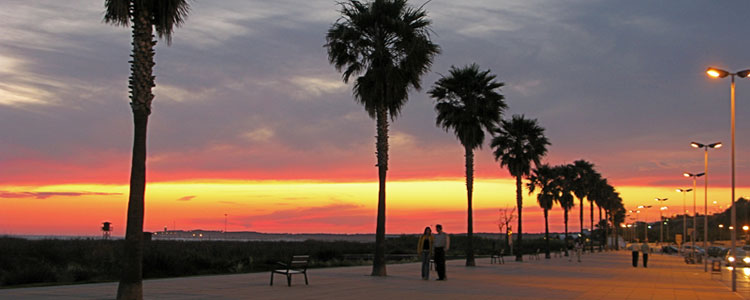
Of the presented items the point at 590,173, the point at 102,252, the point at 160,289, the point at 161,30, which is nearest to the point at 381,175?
the point at 160,289

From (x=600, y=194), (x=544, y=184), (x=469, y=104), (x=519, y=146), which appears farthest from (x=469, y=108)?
(x=600, y=194)

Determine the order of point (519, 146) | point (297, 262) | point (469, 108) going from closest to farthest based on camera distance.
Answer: point (297, 262)
point (469, 108)
point (519, 146)

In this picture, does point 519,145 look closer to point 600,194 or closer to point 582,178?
point 582,178

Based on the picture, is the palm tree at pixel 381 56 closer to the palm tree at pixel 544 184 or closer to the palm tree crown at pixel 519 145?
the palm tree crown at pixel 519 145

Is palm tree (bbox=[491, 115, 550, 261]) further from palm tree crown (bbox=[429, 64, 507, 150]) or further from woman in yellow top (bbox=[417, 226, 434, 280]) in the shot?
woman in yellow top (bbox=[417, 226, 434, 280])

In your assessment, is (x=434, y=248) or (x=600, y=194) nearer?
(x=434, y=248)

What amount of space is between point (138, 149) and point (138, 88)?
4.27ft

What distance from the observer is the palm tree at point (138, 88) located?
15.2 m

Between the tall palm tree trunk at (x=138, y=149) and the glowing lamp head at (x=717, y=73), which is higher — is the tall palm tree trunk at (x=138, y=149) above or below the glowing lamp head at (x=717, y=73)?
below

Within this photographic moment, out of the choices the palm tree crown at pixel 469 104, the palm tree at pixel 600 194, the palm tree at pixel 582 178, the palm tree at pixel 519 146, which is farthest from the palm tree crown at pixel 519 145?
the palm tree at pixel 600 194

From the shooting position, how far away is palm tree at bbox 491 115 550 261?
54906 mm

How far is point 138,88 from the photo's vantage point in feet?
51.3

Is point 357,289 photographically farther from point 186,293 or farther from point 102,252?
point 102,252

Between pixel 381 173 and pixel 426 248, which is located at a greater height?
pixel 381 173
